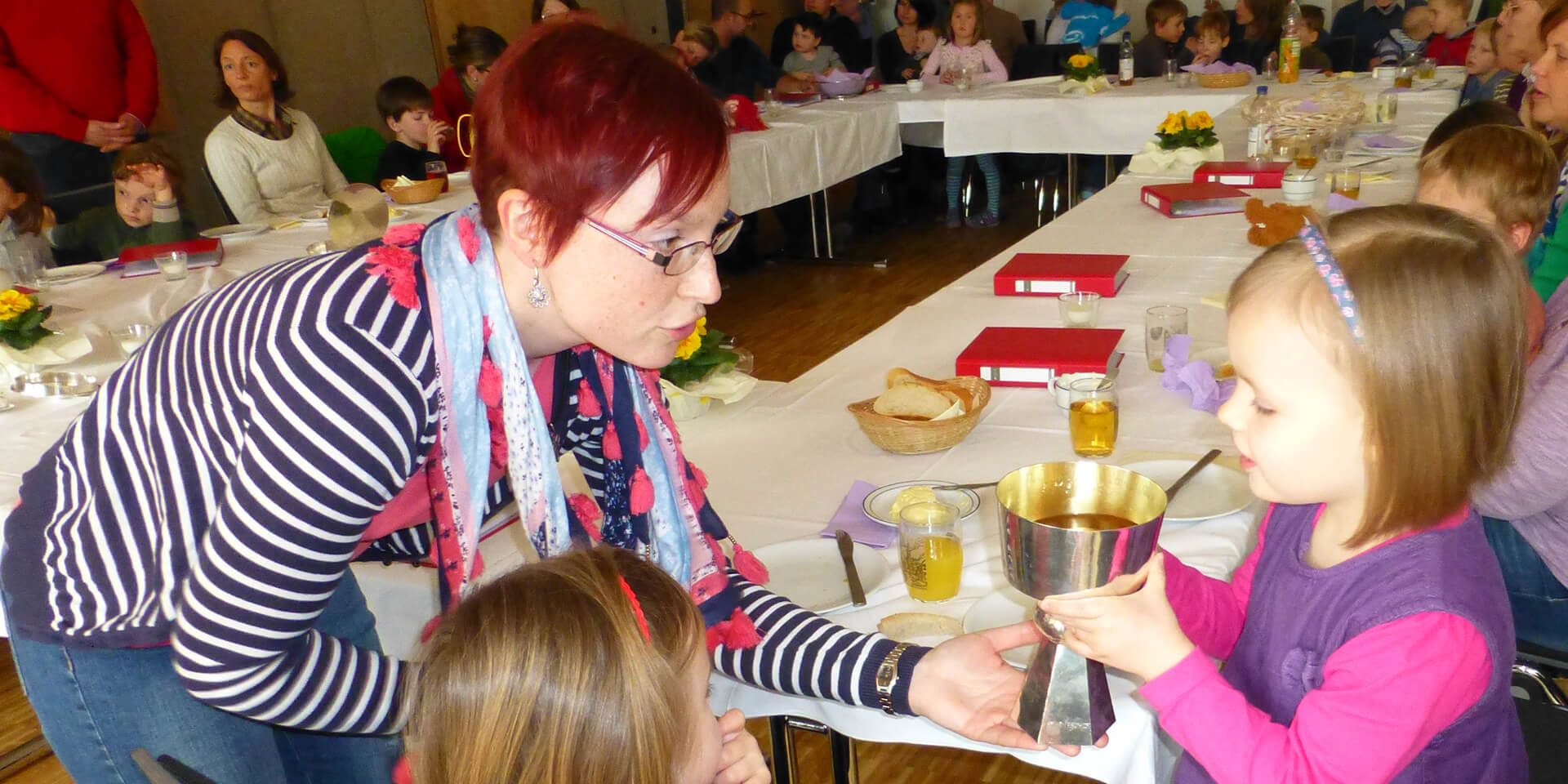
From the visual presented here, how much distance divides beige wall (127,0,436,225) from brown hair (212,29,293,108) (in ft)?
5.80

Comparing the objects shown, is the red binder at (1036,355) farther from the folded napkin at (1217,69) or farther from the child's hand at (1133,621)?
the folded napkin at (1217,69)

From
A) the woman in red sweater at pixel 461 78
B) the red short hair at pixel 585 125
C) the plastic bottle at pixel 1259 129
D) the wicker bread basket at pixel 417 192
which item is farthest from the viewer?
the woman in red sweater at pixel 461 78

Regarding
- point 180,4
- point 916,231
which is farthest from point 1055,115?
point 180,4

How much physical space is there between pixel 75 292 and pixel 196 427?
102 inches

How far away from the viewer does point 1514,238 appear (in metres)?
2.07

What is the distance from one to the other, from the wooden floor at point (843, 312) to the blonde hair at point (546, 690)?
135 centimetres

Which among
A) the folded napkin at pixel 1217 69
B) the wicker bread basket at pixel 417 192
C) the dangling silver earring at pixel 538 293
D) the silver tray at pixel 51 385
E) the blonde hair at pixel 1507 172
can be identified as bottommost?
the silver tray at pixel 51 385

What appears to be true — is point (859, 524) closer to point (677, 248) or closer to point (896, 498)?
point (896, 498)

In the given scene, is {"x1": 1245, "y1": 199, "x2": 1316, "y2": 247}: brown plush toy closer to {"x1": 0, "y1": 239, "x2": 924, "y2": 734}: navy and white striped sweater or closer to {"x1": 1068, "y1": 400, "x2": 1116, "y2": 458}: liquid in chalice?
{"x1": 1068, "y1": 400, "x2": 1116, "y2": 458}: liquid in chalice

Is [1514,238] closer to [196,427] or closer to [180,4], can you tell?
[196,427]

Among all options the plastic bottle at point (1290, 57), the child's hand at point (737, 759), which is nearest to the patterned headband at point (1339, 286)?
the child's hand at point (737, 759)

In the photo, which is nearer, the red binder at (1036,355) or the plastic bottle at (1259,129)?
the red binder at (1036,355)

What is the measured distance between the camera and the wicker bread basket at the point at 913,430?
1.66 m
